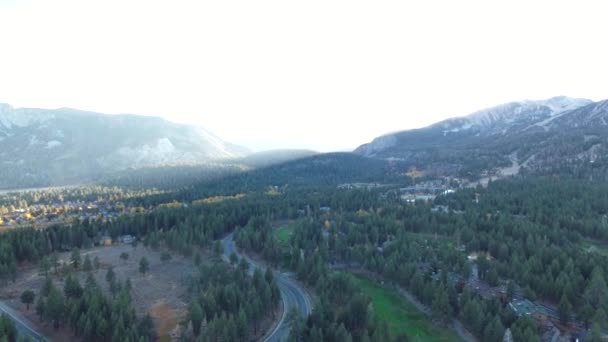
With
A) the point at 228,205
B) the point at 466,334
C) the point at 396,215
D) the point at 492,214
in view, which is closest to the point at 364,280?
the point at 466,334

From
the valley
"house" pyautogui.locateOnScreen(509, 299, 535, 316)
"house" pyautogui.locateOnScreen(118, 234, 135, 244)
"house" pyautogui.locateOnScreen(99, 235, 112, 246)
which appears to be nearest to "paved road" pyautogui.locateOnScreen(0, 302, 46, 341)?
the valley

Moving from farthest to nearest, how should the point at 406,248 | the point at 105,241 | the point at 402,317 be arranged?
the point at 105,241
the point at 406,248
the point at 402,317

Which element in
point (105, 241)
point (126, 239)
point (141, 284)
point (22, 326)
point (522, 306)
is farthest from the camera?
point (126, 239)

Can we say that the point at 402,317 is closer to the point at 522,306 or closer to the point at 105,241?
the point at 522,306

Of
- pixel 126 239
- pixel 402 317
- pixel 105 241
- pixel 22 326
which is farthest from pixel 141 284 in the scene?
pixel 402 317

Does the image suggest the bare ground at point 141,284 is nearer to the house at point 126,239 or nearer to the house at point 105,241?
the house at point 105,241

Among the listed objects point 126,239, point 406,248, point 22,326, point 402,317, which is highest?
point 126,239

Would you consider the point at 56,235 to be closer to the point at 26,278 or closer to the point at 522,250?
the point at 26,278

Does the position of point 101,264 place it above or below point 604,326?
→ above

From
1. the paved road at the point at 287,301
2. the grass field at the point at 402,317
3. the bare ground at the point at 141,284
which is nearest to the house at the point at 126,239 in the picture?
the bare ground at the point at 141,284
